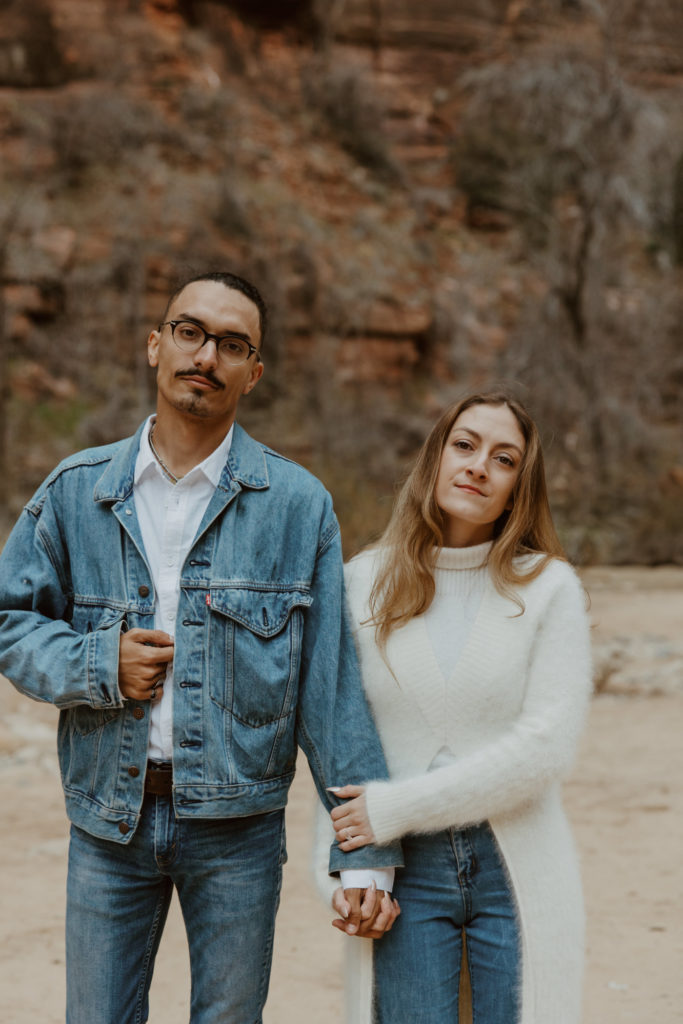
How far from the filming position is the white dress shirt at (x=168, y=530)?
212 cm

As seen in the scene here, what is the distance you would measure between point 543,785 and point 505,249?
24.7 m

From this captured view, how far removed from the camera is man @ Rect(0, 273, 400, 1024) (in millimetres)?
2078

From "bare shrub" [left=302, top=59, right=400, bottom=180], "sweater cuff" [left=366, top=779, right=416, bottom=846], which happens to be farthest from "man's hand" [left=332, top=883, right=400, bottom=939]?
"bare shrub" [left=302, top=59, right=400, bottom=180]

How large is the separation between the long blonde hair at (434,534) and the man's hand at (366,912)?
1.62 feet

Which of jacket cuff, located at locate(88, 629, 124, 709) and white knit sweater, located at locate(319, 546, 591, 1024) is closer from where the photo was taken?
jacket cuff, located at locate(88, 629, 124, 709)

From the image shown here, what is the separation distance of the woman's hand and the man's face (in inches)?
30.9

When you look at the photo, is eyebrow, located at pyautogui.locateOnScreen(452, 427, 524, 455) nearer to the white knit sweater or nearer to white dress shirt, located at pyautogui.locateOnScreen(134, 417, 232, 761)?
the white knit sweater

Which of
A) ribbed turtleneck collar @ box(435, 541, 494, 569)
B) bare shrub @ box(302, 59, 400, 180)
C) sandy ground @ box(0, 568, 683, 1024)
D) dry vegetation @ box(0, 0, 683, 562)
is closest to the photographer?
ribbed turtleneck collar @ box(435, 541, 494, 569)

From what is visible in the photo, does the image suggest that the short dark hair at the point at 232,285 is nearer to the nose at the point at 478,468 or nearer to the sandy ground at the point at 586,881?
the nose at the point at 478,468

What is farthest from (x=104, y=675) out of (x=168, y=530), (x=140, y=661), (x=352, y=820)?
(x=352, y=820)

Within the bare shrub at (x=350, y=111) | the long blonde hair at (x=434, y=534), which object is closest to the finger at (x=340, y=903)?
the long blonde hair at (x=434, y=534)

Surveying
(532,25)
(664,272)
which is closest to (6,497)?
(664,272)

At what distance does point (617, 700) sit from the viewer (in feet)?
27.0

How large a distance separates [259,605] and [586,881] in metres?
3.35
